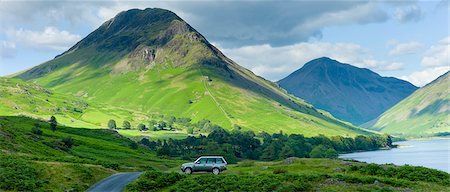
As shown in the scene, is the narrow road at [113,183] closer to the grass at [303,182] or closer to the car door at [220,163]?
the grass at [303,182]

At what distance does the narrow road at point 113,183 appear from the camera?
51.8 m

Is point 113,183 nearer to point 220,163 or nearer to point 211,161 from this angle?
point 211,161

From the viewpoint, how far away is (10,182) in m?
49.2

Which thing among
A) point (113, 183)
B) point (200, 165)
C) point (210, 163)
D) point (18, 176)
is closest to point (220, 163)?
Result: point (210, 163)

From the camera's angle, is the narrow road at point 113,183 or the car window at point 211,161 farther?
the car window at point 211,161

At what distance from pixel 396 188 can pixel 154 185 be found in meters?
26.6

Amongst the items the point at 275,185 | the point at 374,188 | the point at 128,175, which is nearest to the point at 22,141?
the point at 128,175

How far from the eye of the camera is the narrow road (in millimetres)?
51756

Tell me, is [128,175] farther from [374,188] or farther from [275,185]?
[374,188]

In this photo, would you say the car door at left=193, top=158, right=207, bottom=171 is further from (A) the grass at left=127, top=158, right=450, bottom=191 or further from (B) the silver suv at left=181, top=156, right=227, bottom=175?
(A) the grass at left=127, top=158, right=450, bottom=191

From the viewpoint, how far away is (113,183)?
55281 mm

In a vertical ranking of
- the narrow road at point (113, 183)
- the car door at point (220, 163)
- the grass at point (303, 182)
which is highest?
the car door at point (220, 163)

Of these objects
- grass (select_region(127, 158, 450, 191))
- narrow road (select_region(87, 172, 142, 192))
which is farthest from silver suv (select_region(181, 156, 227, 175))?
narrow road (select_region(87, 172, 142, 192))

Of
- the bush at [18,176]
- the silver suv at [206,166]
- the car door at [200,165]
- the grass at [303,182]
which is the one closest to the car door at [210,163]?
the silver suv at [206,166]
